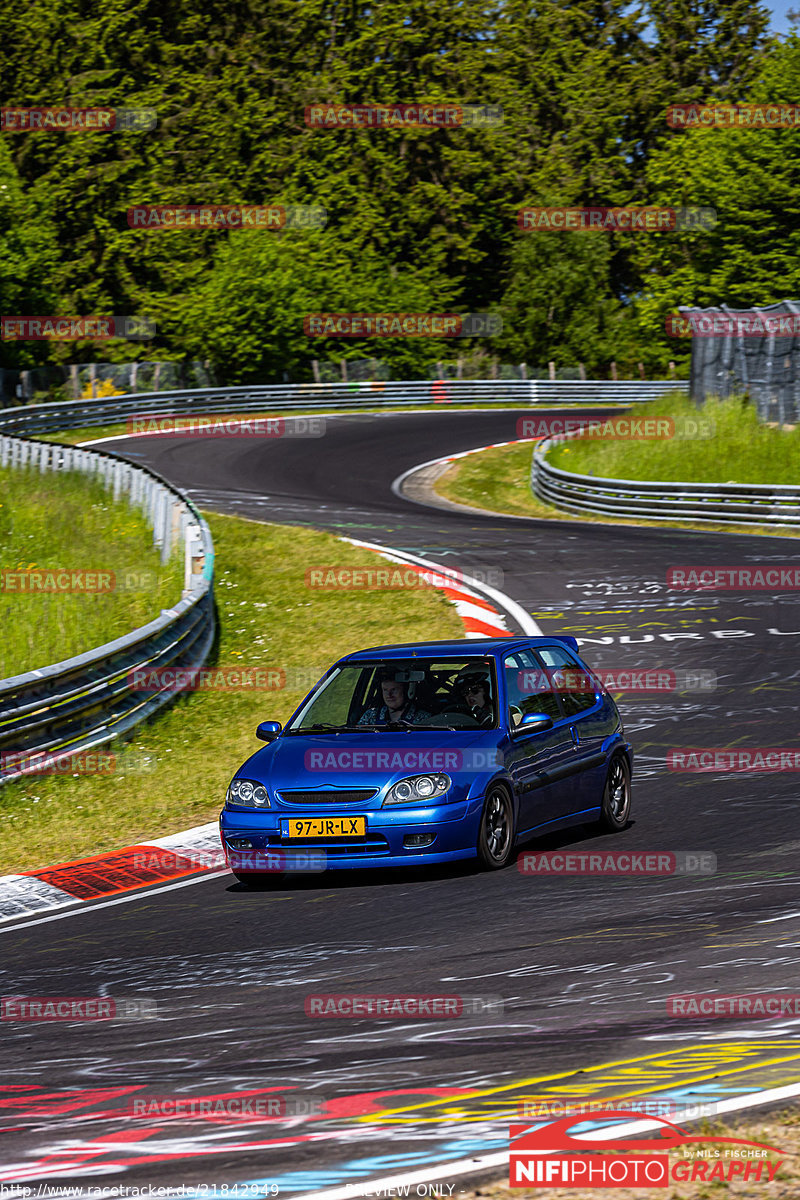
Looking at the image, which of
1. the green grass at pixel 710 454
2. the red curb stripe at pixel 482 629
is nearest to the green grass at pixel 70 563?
the red curb stripe at pixel 482 629

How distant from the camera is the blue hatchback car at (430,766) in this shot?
923 cm

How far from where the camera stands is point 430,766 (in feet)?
30.6

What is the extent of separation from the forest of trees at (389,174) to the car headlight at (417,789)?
48333mm

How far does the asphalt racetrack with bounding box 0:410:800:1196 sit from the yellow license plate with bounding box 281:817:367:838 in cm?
35

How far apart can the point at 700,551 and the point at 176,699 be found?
11202mm

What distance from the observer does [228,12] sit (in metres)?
78.2

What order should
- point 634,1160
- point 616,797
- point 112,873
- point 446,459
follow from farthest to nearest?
1. point 446,459
2. point 616,797
3. point 112,873
4. point 634,1160

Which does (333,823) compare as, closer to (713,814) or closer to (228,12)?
(713,814)

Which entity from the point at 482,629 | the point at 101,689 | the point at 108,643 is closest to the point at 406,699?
the point at 101,689

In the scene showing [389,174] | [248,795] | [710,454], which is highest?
[389,174]

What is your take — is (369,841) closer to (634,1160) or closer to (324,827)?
(324,827)

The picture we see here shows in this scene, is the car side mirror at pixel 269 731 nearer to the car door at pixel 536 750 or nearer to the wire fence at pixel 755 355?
the car door at pixel 536 750

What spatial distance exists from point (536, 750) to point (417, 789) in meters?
1.09

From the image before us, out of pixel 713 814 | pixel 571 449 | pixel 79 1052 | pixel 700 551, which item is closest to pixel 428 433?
pixel 571 449
